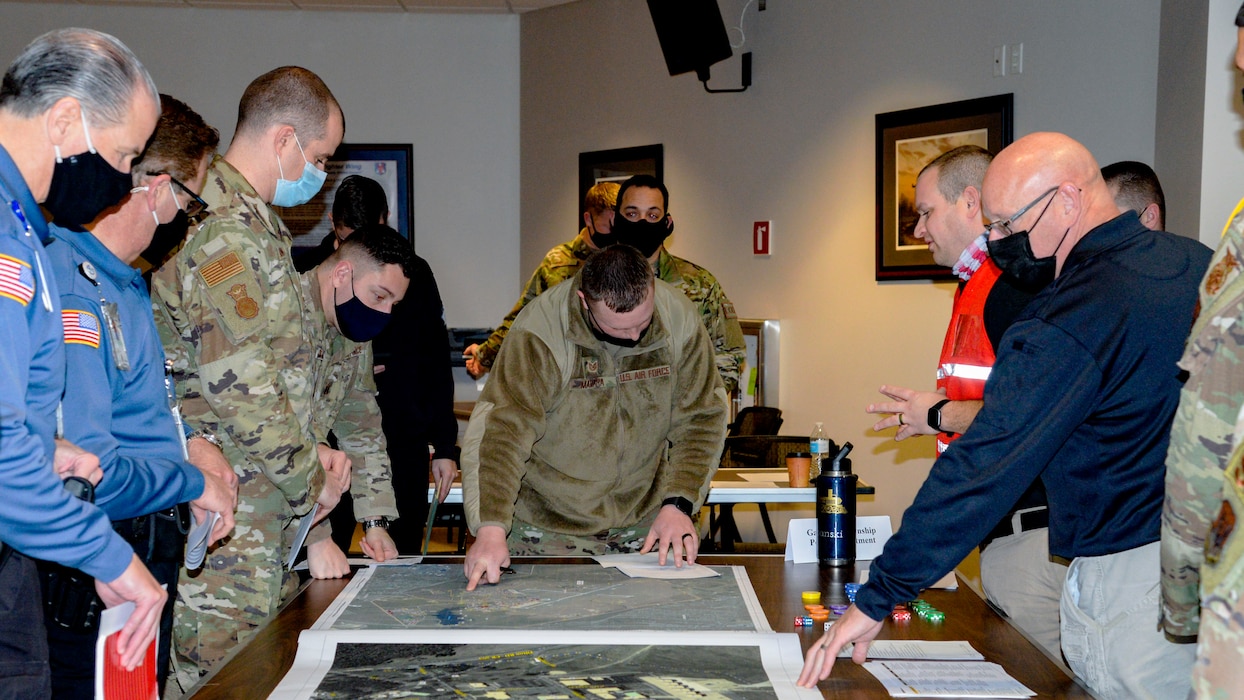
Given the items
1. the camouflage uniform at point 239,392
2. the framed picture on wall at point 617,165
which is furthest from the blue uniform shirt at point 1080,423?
the framed picture on wall at point 617,165

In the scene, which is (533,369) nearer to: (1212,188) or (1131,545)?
(1131,545)

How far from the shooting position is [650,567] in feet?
7.52

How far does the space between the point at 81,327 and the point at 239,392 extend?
0.39m

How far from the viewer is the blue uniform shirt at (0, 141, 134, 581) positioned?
4.47 ft

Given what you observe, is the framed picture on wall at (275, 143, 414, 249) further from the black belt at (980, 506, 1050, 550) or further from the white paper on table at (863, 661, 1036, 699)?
the white paper on table at (863, 661, 1036, 699)

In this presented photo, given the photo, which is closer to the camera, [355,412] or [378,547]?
[378,547]

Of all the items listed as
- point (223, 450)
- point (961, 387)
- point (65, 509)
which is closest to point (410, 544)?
point (223, 450)

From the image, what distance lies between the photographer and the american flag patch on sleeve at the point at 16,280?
1363 millimetres

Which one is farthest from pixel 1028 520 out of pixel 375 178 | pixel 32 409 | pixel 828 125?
pixel 375 178

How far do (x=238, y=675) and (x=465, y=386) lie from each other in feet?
18.4

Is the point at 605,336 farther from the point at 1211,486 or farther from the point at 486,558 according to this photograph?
the point at 1211,486

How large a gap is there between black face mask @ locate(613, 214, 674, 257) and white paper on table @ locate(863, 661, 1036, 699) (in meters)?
2.56

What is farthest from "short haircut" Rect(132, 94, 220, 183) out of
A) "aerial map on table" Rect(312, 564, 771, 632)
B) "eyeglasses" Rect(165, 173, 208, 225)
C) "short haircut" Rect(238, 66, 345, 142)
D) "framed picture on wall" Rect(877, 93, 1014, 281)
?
"framed picture on wall" Rect(877, 93, 1014, 281)

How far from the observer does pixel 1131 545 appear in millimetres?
1706
